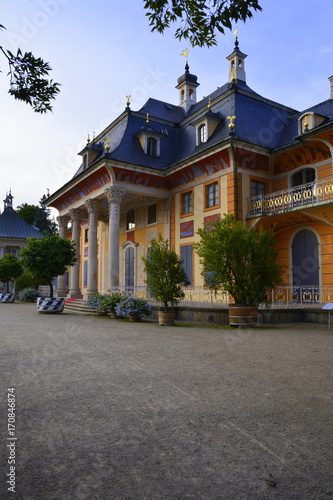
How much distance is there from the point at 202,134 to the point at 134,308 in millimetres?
10950

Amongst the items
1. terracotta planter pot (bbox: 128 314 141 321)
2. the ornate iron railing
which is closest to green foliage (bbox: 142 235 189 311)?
terracotta planter pot (bbox: 128 314 141 321)

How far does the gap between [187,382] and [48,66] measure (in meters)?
4.09

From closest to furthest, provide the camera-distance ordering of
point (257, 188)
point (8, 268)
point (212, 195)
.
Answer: point (257, 188)
point (212, 195)
point (8, 268)

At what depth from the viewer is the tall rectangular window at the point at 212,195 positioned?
19.2 metres

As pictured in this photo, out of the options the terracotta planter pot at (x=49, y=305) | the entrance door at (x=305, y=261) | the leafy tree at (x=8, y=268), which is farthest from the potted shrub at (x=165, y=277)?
the leafy tree at (x=8, y=268)

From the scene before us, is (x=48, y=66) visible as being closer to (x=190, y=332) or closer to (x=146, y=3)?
(x=146, y=3)

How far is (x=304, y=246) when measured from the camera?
57.4 feet

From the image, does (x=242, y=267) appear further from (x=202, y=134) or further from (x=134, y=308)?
(x=202, y=134)

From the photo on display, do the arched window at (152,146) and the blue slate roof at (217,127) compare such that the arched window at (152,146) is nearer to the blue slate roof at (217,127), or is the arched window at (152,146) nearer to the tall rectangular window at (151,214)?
the blue slate roof at (217,127)

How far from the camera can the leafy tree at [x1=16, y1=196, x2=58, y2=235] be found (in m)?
59.6

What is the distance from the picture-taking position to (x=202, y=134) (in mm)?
20953

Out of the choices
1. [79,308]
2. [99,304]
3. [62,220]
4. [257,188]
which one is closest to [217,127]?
[257,188]

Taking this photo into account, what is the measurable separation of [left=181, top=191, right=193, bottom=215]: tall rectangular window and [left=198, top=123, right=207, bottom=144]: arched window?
2839 mm

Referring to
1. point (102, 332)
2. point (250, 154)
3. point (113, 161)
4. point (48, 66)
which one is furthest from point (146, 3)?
point (113, 161)
